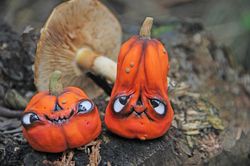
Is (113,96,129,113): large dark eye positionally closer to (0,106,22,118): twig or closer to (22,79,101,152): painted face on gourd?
(22,79,101,152): painted face on gourd

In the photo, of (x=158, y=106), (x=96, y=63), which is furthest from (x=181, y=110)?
(x=158, y=106)

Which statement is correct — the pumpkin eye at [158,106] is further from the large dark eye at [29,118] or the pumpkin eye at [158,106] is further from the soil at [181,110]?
the large dark eye at [29,118]

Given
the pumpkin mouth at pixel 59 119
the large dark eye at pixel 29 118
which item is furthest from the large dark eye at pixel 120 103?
the large dark eye at pixel 29 118

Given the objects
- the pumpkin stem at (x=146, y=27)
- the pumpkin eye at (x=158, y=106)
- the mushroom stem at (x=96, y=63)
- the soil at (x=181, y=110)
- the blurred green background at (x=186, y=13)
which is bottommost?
the blurred green background at (x=186, y=13)

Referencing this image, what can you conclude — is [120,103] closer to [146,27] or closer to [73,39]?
[146,27]

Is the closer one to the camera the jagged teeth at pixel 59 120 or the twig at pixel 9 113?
the jagged teeth at pixel 59 120

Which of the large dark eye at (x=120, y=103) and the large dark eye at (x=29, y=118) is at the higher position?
the large dark eye at (x=29, y=118)
